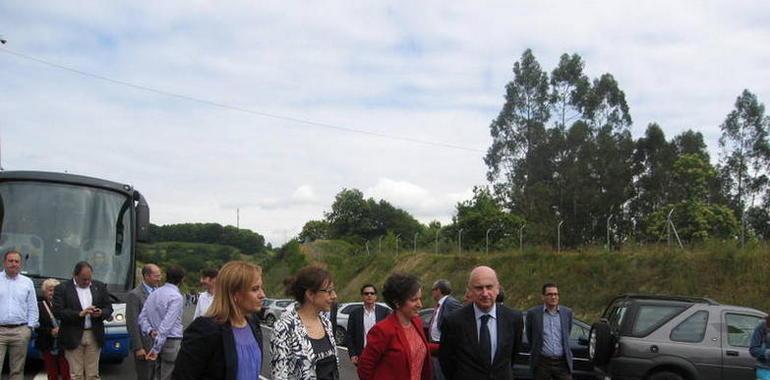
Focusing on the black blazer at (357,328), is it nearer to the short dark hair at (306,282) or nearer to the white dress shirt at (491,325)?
the white dress shirt at (491,325)

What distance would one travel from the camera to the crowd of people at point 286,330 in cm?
406

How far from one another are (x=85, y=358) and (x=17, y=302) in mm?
1018

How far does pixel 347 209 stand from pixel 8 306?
285 feet

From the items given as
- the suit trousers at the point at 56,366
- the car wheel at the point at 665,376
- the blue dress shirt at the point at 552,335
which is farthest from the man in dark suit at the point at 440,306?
the suit trousers at the point at 56,366

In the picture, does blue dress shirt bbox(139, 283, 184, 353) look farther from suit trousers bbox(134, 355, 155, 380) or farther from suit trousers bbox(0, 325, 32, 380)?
suit trousers bbox(0, 325, 32, 380)

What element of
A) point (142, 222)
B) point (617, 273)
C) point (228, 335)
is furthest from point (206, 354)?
point (617, 273)

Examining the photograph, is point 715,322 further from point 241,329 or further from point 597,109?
Answer: point 597,109

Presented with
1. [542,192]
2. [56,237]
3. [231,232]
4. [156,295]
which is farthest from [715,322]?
[231,232]

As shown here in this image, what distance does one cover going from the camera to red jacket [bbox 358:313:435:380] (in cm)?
502

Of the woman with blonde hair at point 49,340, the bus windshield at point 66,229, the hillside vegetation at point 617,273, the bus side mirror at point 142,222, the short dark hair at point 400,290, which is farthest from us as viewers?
the hillside vegetation at point 617,273

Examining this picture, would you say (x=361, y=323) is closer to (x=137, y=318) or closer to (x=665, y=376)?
(x=137, y=318)

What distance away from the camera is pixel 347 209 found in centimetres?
9581

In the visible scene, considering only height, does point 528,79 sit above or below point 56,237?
above

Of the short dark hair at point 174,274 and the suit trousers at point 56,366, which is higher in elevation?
the short dark hair at point 174,274
